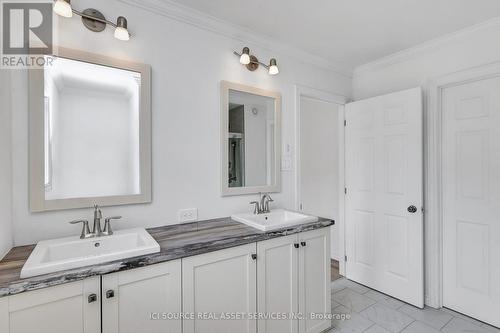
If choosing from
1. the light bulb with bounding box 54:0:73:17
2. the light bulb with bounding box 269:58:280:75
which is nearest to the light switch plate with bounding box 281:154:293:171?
the light bulb with bounding box 269:58:280:75

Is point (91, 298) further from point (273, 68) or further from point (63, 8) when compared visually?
point (273, 68)

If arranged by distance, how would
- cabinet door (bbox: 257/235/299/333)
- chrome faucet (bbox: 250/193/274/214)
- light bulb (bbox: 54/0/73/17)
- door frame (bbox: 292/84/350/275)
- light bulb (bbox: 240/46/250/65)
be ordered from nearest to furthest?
light bulb (bbox: 54/0/73/17), cabinet door (bbox: 257/235/299/333), light bulb (bbox: 240/46/250/65), chrome faucet (bbox: 250/193/274/214), door frame (bbox: 292/84/350/275)

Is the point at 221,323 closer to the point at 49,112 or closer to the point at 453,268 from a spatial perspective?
the point at 49,112

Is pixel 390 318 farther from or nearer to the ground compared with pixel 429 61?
nearer to the ground

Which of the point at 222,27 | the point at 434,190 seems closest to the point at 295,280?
the point at 434,190

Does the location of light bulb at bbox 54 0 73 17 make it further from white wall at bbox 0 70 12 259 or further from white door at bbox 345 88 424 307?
white door at bbox 345 88 424 307

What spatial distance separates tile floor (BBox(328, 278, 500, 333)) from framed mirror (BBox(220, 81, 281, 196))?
1.27 meters

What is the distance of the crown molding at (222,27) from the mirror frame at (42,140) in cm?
42

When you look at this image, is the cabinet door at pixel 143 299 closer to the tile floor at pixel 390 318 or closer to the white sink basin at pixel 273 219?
the white sink basin at pixel 273 219

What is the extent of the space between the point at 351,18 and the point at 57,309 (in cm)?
251

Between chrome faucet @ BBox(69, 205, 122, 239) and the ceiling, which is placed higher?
the ceiling

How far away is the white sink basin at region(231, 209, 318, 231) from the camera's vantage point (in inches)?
66.6

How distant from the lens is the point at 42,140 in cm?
138

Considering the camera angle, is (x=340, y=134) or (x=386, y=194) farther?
(x=340, y=134)
